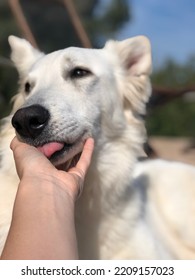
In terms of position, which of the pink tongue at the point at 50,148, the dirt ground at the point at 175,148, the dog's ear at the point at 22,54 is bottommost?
the dirt ground at the point at 175,148

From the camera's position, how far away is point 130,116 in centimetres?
268

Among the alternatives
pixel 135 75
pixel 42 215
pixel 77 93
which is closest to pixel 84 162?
pixel 42 215

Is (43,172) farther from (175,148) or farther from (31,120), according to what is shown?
(175,148)

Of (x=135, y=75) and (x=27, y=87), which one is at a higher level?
(x=27, y=87)

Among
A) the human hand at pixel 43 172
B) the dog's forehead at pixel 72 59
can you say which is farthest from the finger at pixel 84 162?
the dog's forehead at pixel 72 59

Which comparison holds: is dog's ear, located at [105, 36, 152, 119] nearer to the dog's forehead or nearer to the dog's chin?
the dog's forehead

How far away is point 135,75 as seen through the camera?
2727 millimetres

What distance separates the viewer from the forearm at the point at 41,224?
1408 millimetres

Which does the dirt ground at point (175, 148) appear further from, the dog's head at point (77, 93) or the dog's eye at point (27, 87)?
the dog's eye at point (27, 87)

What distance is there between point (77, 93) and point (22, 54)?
2.17ft

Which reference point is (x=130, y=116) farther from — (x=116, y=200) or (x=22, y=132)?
(x=22, y=132)

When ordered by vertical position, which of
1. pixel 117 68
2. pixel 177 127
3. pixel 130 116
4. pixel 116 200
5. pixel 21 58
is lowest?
pixel 177 127
